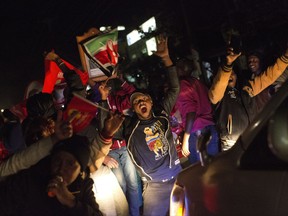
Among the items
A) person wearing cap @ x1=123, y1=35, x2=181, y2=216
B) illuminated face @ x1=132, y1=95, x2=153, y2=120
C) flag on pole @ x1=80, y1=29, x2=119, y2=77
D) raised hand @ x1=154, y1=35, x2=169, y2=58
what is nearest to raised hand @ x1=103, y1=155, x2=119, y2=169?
person wearing cap @ x1=123, y1=35, x2=181, y2=216

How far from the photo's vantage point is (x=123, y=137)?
4.54 m

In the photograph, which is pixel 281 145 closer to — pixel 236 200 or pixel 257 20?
pixel 236 200

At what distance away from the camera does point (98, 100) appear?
210 inches

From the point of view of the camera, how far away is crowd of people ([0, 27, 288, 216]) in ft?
8.88

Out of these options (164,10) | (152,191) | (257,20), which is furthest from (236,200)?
(164,10)

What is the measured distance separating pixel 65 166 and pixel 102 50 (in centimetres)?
342

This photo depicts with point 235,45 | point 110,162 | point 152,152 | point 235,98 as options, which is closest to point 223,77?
point 235,45

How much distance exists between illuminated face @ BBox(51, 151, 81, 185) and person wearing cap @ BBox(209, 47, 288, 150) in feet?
8.35

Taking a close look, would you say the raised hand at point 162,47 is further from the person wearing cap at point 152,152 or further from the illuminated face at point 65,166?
the illuminated face at point 65,166

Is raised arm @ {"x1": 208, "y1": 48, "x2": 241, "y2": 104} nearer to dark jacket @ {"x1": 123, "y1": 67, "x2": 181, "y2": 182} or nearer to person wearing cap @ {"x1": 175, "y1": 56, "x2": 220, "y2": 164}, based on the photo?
person wearing cap @ {"x1": 175, "y1": 56, "x2": 220, "y2": 164}

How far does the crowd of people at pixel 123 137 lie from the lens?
271cm

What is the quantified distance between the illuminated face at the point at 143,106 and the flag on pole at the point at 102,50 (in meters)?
1.33

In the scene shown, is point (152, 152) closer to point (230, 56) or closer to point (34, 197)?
point (230, 56)

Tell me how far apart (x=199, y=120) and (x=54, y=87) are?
252cm
